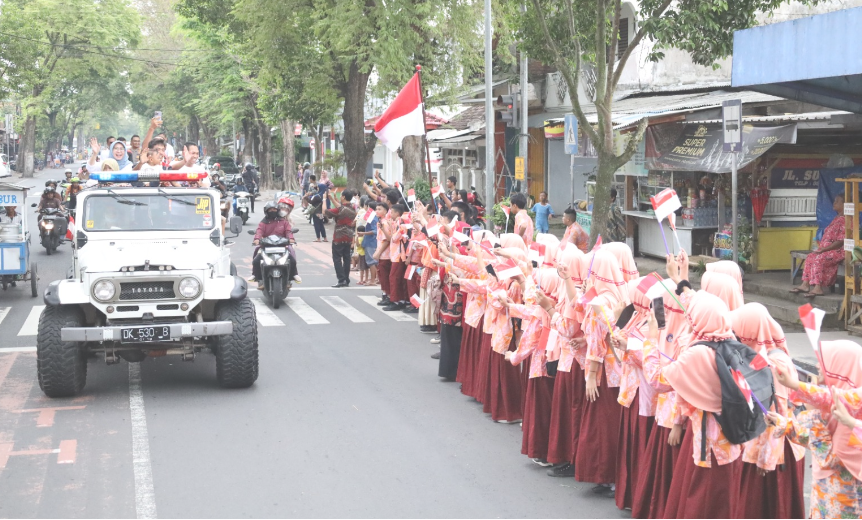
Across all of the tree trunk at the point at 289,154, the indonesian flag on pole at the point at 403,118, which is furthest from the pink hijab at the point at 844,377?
the tree trunk at the point at 289,154

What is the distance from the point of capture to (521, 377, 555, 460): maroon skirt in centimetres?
734

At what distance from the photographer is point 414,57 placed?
2620 cm

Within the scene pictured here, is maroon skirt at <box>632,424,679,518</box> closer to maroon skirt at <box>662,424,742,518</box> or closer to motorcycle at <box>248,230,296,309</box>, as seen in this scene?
maroon skirt at <box>662,424,742,518</box>

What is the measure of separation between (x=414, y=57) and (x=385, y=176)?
917 inches

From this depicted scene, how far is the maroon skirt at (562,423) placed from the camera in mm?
6918

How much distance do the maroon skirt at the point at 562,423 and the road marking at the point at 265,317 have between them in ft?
24.9

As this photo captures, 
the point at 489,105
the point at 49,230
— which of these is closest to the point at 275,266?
the point at 489,105

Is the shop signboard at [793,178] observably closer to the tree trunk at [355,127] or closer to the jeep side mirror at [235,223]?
the jeep side mirror at [235,223]

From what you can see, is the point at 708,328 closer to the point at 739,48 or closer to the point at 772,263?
the point at 739,48

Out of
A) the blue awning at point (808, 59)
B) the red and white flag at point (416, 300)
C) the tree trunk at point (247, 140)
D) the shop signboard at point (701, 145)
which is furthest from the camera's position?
the tree trunk at point (247, 140)

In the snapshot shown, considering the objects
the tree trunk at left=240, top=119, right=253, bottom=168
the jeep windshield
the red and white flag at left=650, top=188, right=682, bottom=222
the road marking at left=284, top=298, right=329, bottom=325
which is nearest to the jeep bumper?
the jeep windshield

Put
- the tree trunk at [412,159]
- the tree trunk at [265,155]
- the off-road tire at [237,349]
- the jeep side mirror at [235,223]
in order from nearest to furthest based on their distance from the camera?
the off-road tire at [237,349]
the jeep side mirror at [235,223]
the tree trunk at [412,159]
the tree trunk at [265,155]

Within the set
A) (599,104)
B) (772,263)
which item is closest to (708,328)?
(599,104)

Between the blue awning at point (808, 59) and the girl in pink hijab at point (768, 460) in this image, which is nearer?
the girl in pink hijab at point (768, 460)
